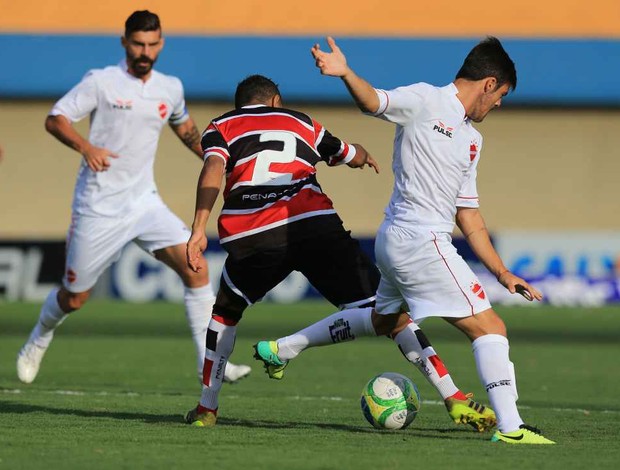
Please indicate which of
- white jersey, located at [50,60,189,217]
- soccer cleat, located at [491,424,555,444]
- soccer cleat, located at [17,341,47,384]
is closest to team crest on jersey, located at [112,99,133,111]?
white jersey, located at [50,60,189,217]

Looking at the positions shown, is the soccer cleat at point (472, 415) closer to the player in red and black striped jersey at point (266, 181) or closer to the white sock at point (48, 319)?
the player in red and black striped jersey at point (266, 181)

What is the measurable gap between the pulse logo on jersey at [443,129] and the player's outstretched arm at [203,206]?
1275 millimetres

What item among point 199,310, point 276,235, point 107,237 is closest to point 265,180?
point 276,235

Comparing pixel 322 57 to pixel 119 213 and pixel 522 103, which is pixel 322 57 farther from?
pixel 522 103

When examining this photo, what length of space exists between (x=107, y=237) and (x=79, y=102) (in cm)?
108

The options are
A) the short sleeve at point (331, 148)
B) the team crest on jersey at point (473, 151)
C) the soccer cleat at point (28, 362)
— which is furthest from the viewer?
the soccer cleat at point (28, 362)

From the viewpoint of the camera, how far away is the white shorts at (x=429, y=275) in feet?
23.5

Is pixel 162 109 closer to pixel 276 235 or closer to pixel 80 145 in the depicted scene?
pixel 80 145

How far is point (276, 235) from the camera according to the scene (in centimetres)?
802

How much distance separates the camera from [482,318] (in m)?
7.21

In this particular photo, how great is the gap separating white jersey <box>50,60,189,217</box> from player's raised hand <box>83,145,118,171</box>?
2.78 ft

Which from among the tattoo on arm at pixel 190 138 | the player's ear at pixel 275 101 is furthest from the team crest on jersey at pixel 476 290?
the tattoo on arm at pixel 190 138

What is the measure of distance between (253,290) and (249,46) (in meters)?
19.2

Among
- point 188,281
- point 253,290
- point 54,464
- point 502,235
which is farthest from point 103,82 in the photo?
point 502,235
